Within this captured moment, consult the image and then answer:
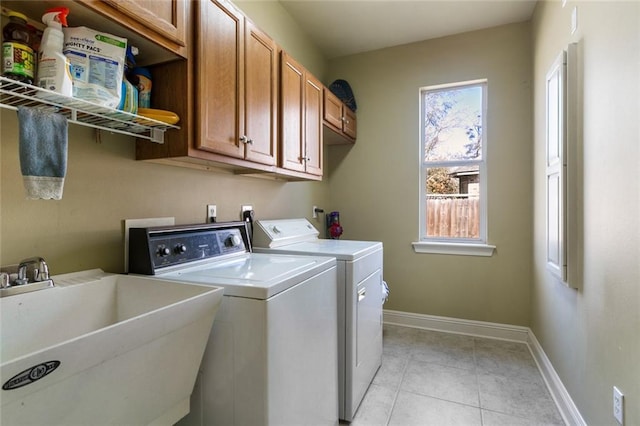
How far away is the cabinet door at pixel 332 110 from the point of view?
2613 mm

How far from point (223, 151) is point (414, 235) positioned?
88.0 inches

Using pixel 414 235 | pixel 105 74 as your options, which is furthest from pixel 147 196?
pixel 414 235

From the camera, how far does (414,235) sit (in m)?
3.12

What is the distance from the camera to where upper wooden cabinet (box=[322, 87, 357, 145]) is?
8.70 ft

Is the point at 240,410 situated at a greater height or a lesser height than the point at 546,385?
greater

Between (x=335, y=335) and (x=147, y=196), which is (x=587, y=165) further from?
(x=147, y=196)

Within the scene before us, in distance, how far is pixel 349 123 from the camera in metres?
3.13

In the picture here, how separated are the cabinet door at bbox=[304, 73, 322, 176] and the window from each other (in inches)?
49.0

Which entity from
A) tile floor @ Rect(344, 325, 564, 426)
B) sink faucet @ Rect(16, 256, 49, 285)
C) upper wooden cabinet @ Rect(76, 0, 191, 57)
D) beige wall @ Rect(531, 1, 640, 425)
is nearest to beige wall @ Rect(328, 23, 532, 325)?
tile floor @ Rect(344, 325, 564, 426)

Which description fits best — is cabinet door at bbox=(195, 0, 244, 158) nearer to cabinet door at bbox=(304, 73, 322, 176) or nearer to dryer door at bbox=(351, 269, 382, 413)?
cabinet door at bbox=(304, 73, 322, 176)

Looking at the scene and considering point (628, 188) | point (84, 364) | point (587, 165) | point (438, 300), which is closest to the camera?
point (84, 364)

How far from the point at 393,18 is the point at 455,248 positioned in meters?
2.12

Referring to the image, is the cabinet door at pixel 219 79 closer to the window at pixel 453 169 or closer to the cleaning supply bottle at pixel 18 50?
the cleaning supply bottle at pixel 18 50

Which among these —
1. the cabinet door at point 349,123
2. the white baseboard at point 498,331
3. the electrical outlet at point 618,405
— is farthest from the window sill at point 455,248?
the electrical outlet at point 618,405
